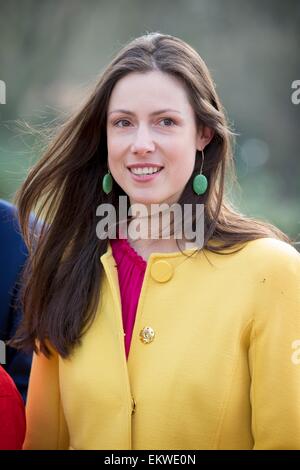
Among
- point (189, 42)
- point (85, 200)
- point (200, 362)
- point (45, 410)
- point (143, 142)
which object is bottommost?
point (45, 410)

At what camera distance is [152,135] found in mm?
1887

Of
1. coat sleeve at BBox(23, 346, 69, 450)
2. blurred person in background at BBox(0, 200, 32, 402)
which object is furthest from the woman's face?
blurred person in background at BBox(0, 200, 32, 402)

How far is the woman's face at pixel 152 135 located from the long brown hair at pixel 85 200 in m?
0.04

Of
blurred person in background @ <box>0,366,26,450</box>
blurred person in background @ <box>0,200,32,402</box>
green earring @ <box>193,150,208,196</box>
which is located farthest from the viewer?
blurred person in background @ <box>0,200,32,402</box>

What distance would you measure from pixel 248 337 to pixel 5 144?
434cm

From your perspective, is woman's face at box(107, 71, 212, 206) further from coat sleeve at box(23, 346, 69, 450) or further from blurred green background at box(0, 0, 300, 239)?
blurred green background at box(0, 0, 300, 239)

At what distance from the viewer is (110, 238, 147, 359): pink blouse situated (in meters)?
1.95

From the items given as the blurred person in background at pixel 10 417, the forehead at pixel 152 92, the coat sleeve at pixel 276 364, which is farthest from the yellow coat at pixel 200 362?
the forehead at pixel 152 92

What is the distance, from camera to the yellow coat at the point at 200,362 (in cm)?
175

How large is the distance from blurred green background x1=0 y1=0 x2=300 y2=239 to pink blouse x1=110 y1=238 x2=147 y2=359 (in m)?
4.17

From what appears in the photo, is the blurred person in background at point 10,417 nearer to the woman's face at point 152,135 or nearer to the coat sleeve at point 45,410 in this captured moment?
the coat sleeve at point 45,410

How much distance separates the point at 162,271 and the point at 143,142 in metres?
0.31

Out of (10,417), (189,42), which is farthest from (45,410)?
(189,42)

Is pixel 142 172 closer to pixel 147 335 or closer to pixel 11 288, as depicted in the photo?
pixel 147 335
